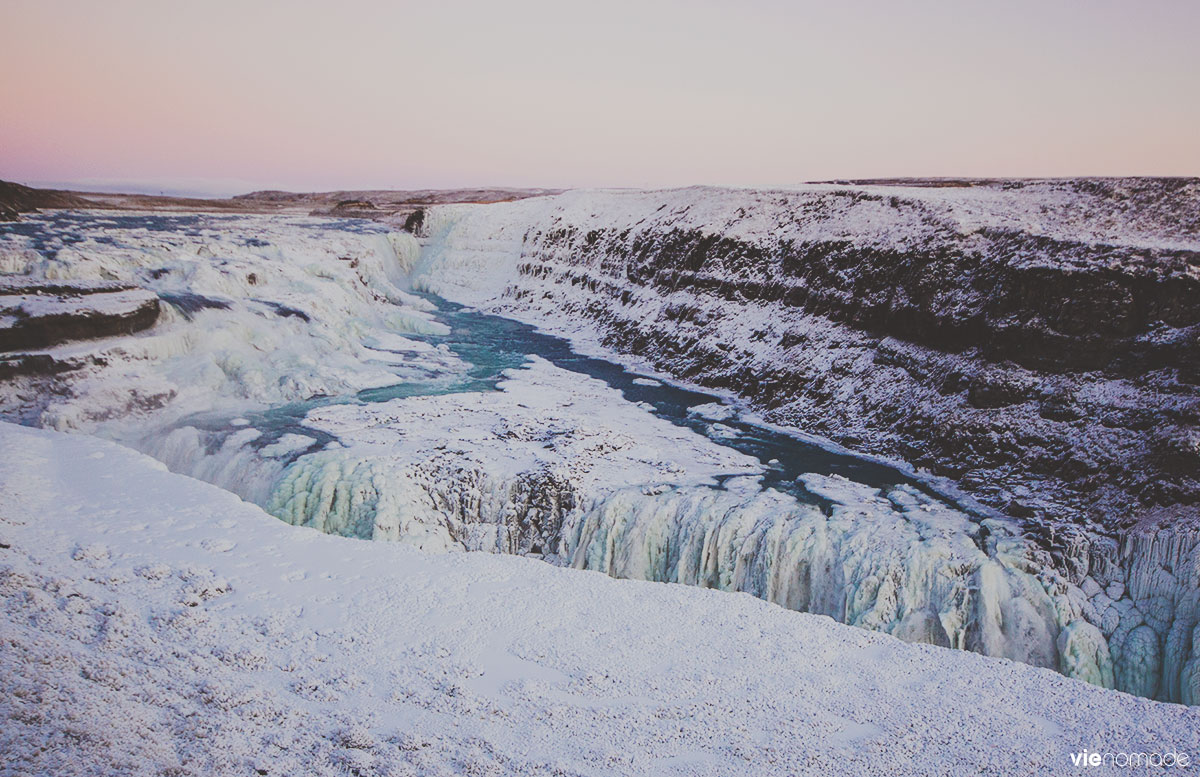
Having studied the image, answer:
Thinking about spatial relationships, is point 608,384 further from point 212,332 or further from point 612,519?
point 212,332

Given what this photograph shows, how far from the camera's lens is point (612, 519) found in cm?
1448

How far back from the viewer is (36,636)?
684cm

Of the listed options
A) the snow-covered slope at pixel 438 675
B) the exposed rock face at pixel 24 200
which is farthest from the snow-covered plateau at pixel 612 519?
the exposed rock face at pixel 24 200

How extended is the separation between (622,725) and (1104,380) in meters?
15.9

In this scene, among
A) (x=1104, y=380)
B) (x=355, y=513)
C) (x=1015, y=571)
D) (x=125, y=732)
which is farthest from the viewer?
(x=1104, y=380)

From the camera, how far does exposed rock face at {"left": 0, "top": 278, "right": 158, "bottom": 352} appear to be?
1845cm

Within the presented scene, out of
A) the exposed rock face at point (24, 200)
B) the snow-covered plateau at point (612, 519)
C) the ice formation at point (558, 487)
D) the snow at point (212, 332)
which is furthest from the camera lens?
the exposed rock face at point (24, 200)

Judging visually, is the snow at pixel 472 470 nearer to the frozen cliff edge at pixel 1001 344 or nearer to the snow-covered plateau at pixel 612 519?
the snow-covered plateau at pixel 612 519

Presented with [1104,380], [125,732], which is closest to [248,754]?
[125,732]

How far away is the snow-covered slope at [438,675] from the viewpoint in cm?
618

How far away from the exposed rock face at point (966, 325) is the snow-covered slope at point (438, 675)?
8.77 m

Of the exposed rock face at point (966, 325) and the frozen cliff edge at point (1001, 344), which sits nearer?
the frozen cliff edge at point (1001, 344)

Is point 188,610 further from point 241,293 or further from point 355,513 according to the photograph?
point 241,293

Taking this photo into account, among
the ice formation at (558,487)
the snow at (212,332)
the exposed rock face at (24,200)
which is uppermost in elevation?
the exposed rock face at (24,200)
